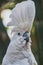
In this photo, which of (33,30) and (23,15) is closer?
(23,15)

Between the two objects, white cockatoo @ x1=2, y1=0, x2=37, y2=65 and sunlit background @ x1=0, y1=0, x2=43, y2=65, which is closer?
white cockatoo @ x1=2, y1=0, x2=37, y2=65

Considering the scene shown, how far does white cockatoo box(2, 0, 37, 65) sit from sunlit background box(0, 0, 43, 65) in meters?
0.08

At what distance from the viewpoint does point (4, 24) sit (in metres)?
1.19

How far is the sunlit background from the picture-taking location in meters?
1.22

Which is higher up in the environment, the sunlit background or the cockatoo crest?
the cockatoo crest

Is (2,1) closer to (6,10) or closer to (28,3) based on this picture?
(6,10)

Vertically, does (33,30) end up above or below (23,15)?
below

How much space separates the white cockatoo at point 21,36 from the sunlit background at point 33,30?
0.25ft

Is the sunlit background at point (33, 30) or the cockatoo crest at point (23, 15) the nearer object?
the cockatoo crest at point (23, 15)

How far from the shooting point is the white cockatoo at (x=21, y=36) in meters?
1.11

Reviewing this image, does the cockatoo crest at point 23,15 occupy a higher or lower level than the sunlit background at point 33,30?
higher

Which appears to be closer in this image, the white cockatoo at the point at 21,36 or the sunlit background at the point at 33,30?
the white cockatoo at the point at 21,36

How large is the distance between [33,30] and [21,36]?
0.16 meters

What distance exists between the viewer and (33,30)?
1.27m
